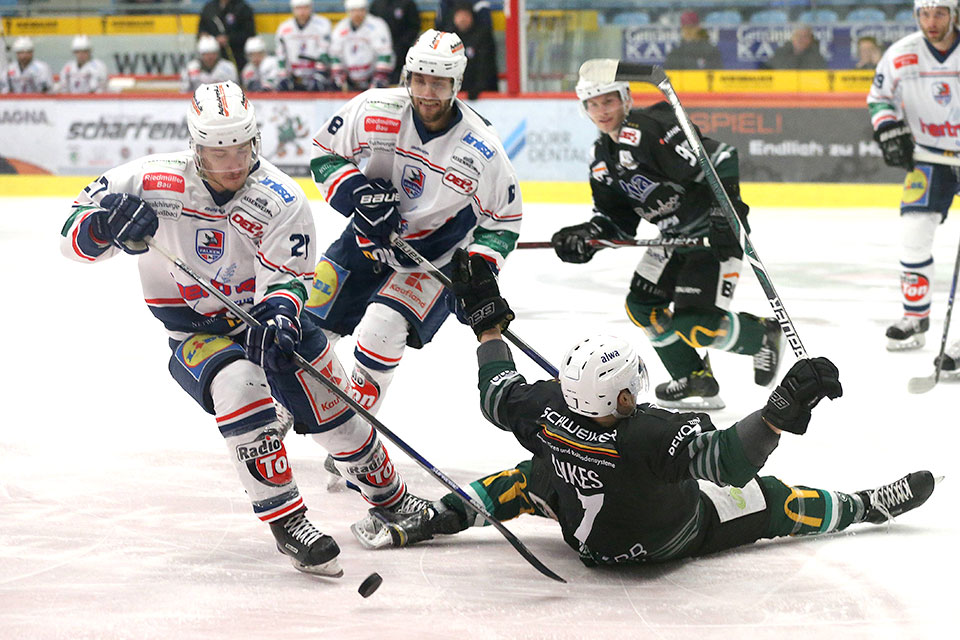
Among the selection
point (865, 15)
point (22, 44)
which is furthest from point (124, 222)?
point (22, 44)

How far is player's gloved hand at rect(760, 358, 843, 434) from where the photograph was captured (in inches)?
99.3

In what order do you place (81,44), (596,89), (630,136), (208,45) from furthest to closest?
1. (81,44)
2. (208,45)
3. (630,136)
4. (596,89)

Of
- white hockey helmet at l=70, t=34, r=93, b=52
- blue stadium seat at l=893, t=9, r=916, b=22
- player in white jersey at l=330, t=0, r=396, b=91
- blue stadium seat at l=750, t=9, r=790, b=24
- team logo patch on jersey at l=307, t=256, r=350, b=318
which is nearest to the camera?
team logo patch on jersey at l=307, t=256, r=350, b=318

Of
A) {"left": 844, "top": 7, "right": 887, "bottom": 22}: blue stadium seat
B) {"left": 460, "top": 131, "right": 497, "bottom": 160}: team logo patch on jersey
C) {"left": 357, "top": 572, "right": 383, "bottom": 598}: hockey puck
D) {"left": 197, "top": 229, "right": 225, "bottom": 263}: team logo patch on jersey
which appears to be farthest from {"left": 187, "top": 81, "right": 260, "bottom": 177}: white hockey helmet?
{"left": 844, "top": 7, "right": 887, "bottom": 22}: blue stadium seat

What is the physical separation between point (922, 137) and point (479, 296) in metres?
3.14

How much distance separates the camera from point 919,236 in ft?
18.0

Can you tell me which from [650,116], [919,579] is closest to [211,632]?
[919,579]

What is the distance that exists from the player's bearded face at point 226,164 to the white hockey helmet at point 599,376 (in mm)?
989

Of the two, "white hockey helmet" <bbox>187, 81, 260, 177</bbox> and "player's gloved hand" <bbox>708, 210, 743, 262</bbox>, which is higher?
"white hockey helmet" <bbox>187, 81, 260, 177</bbox>

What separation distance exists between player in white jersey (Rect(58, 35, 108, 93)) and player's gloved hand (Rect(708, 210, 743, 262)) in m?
7.76

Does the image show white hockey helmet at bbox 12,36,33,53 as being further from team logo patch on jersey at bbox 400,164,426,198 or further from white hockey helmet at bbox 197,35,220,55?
team logo patch on jersey at bbox 400,164,426,198

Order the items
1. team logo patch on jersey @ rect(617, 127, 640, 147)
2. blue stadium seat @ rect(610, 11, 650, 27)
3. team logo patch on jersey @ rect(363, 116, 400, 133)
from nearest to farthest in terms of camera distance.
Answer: team logo patch on jersey @ rect(363, 116, 400, 133) → team logo patch on jersey @ rect(617, 127, 640, 147) → blue stadium seat @ rect(610, 11, 650, 27)

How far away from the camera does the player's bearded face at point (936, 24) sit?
5.40 metres

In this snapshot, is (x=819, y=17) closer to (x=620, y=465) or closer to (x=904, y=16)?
(x=904, y=16)
